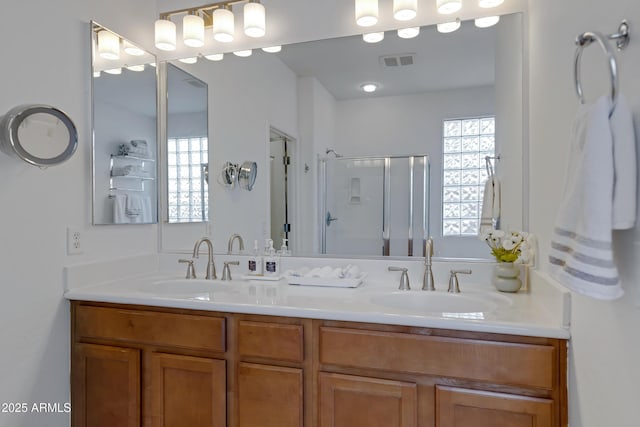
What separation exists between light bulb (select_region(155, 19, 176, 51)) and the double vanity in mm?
1275

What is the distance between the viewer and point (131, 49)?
206 cm

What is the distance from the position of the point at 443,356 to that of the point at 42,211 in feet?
5.48

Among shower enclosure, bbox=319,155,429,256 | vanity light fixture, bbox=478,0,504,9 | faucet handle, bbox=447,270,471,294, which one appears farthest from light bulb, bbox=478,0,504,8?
faucet handle, bbox=447,270,471,294

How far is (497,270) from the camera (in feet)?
5.31

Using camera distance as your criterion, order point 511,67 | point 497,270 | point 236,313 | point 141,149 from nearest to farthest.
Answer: point 236,313 < point 497,270 < point 511,67 < point 141,149

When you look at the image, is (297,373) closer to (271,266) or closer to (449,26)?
(271,266)

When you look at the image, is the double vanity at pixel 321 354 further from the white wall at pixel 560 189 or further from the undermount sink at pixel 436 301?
the white wall at pixel 560 189

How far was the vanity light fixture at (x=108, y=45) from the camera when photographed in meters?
1.87

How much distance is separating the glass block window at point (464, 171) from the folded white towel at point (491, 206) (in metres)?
0.02

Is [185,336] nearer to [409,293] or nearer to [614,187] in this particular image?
[409,293]

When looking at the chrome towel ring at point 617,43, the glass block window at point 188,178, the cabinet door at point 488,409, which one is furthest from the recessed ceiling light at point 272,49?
the cabinet door at point 488,409

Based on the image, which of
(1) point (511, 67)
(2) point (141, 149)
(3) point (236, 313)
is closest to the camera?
(3) point (236, 313)

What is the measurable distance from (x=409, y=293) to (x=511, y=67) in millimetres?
1137

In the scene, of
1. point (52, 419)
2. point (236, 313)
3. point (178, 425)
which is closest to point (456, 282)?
point (236, 313)
